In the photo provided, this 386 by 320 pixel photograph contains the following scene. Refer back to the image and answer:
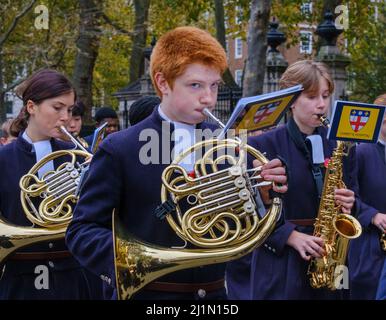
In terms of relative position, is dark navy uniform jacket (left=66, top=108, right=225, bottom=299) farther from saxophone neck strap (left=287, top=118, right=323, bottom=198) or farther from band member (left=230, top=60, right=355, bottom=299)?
saxophone neck strap (left=287, top=118, right=323, bottom=198)

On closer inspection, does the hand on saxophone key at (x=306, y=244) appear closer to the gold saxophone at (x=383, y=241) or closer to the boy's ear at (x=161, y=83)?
the boy's ear at (x=161, y=83)

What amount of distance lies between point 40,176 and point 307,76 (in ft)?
5.27

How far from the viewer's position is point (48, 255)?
4430 millimetres

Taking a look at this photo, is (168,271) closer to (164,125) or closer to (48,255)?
(164,125)

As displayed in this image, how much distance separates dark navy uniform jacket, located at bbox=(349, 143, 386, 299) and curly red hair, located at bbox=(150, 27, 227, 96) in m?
2.64

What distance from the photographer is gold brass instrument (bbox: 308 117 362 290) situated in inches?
164

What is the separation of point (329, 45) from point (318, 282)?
34.0 feet

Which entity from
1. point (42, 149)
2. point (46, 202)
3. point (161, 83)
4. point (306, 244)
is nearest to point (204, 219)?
point (161, 83)

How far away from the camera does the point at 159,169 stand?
3.20 meters

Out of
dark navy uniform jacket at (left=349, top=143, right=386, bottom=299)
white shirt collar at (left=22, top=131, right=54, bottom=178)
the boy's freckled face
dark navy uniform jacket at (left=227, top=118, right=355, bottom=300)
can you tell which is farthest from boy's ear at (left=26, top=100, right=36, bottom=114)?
dark navy uniform jacket at (left=349, top=143, right=386, bottom=299)

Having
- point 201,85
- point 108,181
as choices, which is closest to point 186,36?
point 201,85

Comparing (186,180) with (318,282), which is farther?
(318,282)

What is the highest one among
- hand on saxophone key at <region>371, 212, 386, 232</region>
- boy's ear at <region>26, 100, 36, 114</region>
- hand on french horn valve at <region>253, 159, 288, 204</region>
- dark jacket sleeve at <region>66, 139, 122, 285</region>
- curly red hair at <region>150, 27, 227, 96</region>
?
curly red hair at <region>150, 27, 227, 96</region>

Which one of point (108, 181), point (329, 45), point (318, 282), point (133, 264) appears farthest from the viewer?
Answer: point (329, 45)
